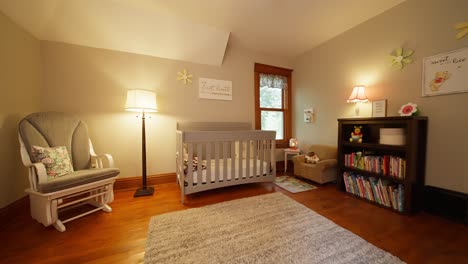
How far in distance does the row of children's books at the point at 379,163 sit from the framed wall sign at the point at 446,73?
801mm

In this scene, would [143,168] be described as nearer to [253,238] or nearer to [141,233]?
[141,233]

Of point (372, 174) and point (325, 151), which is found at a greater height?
point (325, 151)

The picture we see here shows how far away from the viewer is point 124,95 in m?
2.30

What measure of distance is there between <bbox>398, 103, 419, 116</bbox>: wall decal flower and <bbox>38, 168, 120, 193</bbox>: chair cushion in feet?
10.7

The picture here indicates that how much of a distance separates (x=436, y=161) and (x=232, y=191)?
229 centimetres

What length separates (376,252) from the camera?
111 cm

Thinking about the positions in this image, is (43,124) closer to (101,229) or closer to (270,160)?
(101,229)

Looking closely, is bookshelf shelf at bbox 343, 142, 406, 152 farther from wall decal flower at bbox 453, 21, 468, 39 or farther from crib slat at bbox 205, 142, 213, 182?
crib slat at bbox 205, 142, 213, 182

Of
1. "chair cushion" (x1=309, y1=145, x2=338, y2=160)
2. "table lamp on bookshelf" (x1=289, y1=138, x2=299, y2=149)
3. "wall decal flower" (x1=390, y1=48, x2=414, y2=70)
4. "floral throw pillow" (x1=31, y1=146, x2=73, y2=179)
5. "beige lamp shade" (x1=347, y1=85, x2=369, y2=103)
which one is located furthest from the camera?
"table lamp on bookshelf" (x1=289, y1=138, x2=299, y2=149)

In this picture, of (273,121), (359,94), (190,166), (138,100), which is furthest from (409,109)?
(138,100)

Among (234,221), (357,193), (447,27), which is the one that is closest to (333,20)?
(447,27)

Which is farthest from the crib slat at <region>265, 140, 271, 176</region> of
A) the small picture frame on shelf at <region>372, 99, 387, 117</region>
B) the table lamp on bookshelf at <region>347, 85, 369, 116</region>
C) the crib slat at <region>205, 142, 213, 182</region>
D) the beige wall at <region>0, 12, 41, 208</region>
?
the beige wall at <region>0, 12, 41, 208</region>

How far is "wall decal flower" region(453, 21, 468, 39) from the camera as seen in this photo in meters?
1.46

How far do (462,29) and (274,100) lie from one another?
2.33 meters
